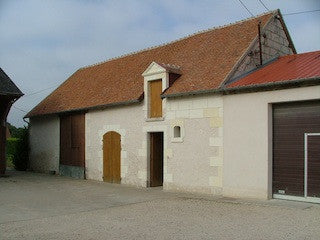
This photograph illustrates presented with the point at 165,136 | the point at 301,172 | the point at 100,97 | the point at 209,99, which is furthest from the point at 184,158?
the point at 100,97

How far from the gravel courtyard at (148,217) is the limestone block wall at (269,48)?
14.3 ft

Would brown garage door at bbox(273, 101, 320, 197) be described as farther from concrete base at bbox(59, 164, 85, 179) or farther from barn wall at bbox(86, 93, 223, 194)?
concrete base at bbox(59, 164, 85, 179)

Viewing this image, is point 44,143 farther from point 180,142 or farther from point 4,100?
point 180,142

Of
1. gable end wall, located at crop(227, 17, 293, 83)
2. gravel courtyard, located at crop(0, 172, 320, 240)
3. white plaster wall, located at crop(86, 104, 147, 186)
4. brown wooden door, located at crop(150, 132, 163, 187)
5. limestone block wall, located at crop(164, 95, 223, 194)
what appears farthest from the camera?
white plaster wall, located at crop(86, 104, 147, 186)

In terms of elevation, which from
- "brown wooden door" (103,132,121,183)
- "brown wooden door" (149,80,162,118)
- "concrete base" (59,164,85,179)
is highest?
"brown wooden door" (149,80,162,118)

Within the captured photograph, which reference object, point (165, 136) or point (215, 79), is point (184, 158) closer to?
point (165, 136)

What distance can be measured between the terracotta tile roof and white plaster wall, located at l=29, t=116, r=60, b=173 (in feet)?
2.14

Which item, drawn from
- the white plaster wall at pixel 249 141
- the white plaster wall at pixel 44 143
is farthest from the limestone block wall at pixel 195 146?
the white plaster wall at pixel 44 143

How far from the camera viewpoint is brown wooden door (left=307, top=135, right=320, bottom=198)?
9.94 metres

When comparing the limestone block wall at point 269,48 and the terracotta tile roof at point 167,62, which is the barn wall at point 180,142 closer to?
the terracotta tile roof at point 167,62

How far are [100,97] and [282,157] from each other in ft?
28.8

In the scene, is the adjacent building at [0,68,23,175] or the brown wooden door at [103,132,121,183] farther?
the adjacent building at [0,68,23,175]

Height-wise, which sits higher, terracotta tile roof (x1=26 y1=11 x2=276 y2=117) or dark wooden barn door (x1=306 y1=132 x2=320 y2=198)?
terracotta tile roof (x1=26 y1=11 x2=276 y2=117)

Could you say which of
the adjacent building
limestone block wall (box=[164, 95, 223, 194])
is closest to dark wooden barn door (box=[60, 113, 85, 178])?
the adjacent building
